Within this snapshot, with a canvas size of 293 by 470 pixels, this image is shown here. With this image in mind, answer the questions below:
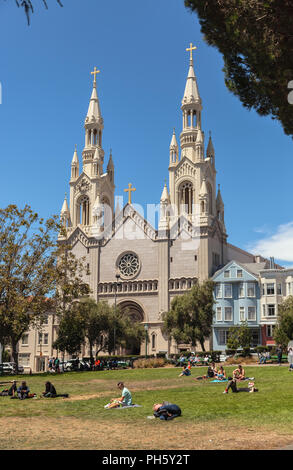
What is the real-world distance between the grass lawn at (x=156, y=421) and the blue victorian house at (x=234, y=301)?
155 ft

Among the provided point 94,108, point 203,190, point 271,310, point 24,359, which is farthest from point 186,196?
point 24,359

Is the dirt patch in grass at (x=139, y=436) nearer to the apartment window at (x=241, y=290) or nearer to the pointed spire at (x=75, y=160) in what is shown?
the apartment window at (x=241, y=290)

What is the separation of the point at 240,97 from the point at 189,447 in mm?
12702

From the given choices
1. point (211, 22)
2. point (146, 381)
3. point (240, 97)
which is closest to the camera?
point (211, 22)

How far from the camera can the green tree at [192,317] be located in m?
67.2

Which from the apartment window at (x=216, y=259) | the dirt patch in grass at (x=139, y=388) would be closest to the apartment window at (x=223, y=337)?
the apartment window at (x=216, y=259)

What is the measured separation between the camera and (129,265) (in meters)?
84.7

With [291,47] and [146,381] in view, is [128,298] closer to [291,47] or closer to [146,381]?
[146,381]

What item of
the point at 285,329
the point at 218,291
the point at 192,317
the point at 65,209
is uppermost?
the point at 65,209

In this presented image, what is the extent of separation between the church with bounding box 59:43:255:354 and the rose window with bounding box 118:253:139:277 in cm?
16

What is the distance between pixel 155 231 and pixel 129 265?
6757 mm

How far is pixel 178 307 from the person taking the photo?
6825 cm

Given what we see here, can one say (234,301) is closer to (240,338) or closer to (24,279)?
(240,338)
